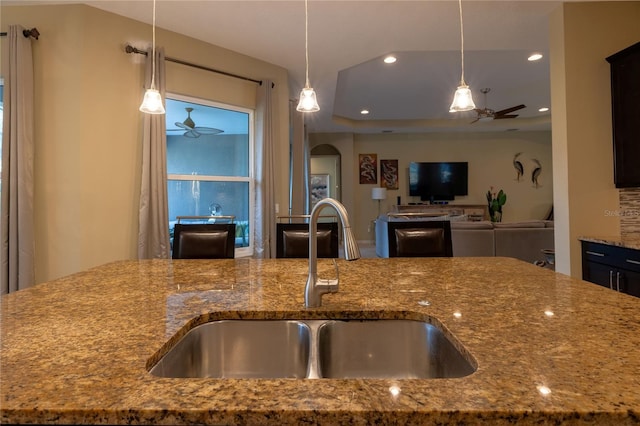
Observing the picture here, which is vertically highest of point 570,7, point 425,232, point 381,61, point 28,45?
point 381,61

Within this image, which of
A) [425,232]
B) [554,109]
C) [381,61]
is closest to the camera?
[425,232]

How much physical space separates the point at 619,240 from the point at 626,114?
0.95m

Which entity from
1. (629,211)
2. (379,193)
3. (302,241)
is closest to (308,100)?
(302,241)

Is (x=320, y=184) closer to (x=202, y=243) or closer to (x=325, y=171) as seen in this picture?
(x=325, y=171)

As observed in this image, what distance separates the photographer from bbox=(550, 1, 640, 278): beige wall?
8.69 ft

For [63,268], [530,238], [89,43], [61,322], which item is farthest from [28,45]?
[530,238]

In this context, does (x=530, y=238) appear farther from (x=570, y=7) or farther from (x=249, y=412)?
(x=249, y=412)

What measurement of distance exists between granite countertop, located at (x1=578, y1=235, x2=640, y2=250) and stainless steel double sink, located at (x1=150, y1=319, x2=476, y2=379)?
86.5 inches

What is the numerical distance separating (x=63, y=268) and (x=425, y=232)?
2719 mm

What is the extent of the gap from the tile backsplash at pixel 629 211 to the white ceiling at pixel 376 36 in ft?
5.09

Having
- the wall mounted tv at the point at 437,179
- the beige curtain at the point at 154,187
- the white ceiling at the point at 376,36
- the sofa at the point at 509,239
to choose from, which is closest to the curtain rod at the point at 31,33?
the white ceiling at the point at 376,36

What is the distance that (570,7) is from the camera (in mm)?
2670

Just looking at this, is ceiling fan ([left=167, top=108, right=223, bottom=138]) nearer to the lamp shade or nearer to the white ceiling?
the white ceiling

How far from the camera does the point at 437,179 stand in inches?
321
